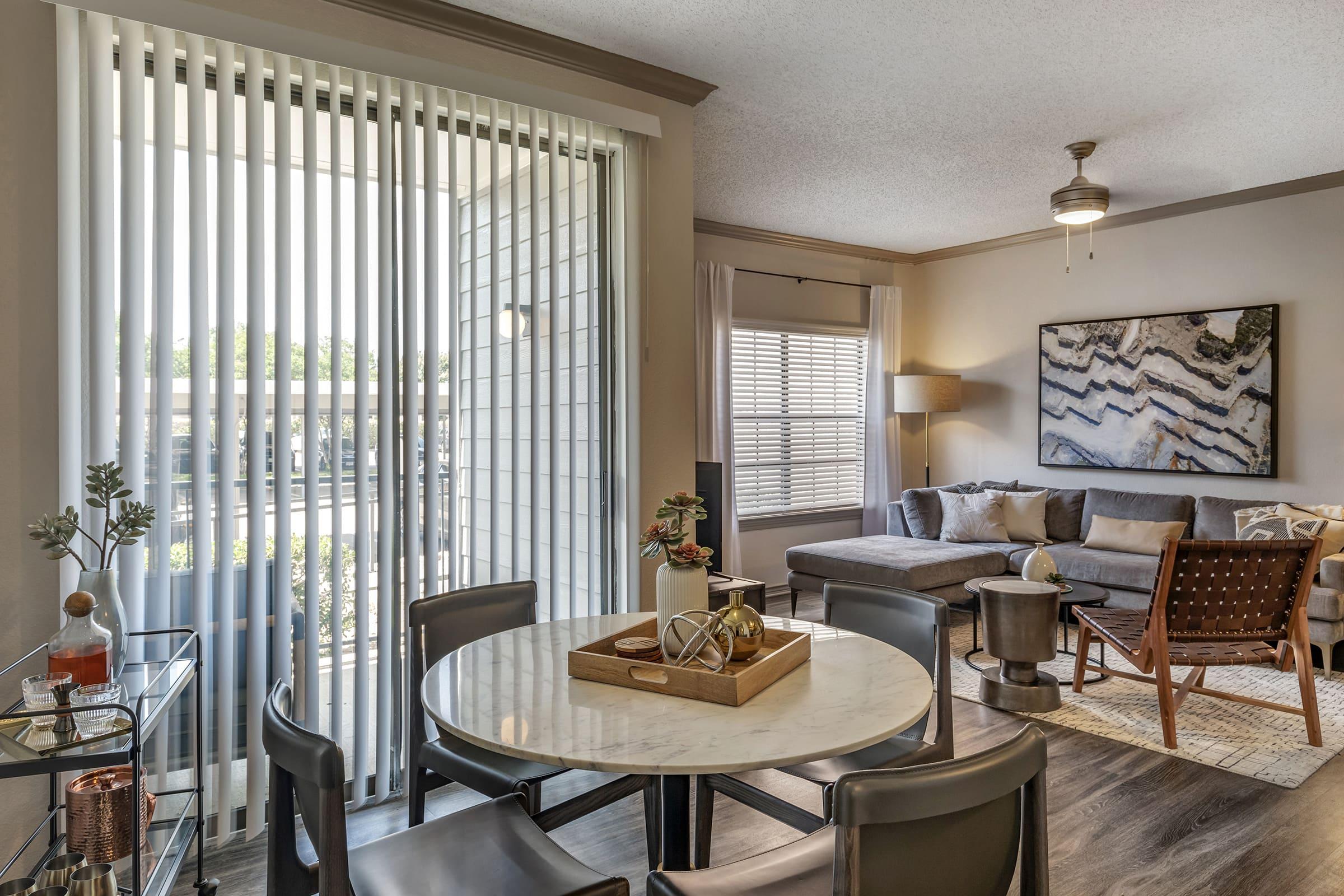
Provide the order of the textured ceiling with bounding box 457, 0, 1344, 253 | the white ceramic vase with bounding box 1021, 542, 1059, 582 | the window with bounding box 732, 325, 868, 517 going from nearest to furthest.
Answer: the textured ceiling with bounding box 457, 0, 1344, 253, the white ceramic vase with bounding box 1021, 542, 1059, 582, the window with bounding box 732, 325, 868, 517

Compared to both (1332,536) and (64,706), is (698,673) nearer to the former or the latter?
(64,706)

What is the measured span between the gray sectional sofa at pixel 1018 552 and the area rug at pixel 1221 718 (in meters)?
0.42

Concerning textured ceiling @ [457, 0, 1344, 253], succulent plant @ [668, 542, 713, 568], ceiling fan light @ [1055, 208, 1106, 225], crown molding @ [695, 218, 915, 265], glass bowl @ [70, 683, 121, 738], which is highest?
crown molding @ [695, 218, 915, 265]

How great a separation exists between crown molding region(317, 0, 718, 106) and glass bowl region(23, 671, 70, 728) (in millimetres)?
2104

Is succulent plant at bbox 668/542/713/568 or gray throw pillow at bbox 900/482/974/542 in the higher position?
succulent plant at bbox 668/542/713/568

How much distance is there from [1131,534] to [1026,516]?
0.72 meters

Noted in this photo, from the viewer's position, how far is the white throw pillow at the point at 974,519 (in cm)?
570

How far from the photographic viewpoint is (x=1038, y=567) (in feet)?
13.4

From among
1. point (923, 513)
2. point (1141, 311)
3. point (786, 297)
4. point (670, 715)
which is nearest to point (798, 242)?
point (786, 297)

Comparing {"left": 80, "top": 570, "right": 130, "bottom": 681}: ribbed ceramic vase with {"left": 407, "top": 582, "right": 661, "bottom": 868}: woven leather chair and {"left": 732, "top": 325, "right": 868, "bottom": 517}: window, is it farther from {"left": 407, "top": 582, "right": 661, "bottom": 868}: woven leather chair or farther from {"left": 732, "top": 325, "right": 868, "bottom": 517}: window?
{"left": 732, "top": 325, "right": 868, "bottom": 517}: window

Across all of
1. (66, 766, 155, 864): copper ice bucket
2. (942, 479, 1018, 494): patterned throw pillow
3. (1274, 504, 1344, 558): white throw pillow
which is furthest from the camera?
(942, 479, 1018, 494): patterned throw pillow

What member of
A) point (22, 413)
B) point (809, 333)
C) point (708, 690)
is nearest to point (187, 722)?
point (22, 413)

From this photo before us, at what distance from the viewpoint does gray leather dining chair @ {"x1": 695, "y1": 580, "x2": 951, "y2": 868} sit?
1.92 meters

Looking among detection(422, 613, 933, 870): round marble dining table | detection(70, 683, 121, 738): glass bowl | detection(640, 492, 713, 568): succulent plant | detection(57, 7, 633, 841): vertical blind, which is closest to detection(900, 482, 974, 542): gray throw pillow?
detection(57, 7, 633, 841): vertical blind
